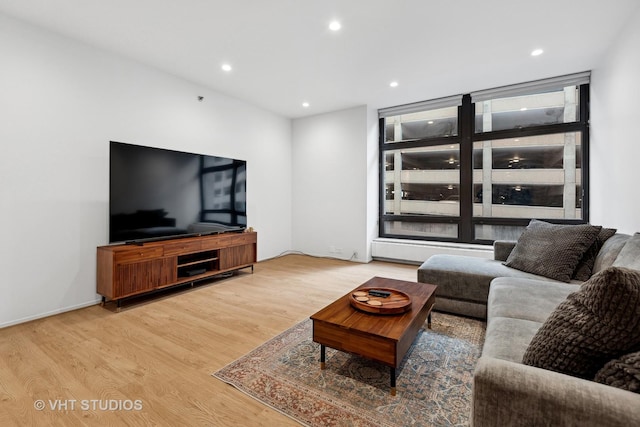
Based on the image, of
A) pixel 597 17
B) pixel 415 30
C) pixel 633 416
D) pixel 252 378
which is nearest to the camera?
pixel 633 416

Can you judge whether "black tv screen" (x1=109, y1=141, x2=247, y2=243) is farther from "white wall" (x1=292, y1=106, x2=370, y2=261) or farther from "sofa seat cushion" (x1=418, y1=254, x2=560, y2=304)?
"sofa seat cushion" (x1=418, y1=254, x2=560, y2=304)

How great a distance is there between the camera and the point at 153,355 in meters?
2.04

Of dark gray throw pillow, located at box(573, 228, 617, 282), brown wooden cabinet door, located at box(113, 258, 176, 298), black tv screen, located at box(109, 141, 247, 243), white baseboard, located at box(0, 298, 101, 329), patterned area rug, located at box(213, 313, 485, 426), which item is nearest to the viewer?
patterned area rug, located at box(213, 313, 485, 426)

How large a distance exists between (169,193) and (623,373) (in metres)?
3.69

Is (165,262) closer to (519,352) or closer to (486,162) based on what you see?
(519,352)

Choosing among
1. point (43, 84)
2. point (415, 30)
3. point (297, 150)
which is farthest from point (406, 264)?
point (43, 84)

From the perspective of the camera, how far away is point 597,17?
256cm

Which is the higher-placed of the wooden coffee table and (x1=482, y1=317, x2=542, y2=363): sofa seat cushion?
(x1=482, y1=317, x2=542, y2=363): sofa seat cushion

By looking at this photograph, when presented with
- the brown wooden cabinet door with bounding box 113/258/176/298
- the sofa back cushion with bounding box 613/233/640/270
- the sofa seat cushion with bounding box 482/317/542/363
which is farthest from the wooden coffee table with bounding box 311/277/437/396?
the brown wooden cabinet door with bounding box 113/258/176/298

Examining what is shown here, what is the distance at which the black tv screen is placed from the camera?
9.64 ft

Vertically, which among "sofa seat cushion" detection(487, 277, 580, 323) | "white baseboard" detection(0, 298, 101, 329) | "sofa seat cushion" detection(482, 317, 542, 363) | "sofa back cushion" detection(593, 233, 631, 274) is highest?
"sofa back cushion" detection(593, 233, 631, 274)

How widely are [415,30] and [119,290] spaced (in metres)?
3.81

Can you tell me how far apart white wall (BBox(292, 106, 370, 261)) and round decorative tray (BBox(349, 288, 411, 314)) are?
111 inches

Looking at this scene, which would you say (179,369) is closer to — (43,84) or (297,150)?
(43,84)
